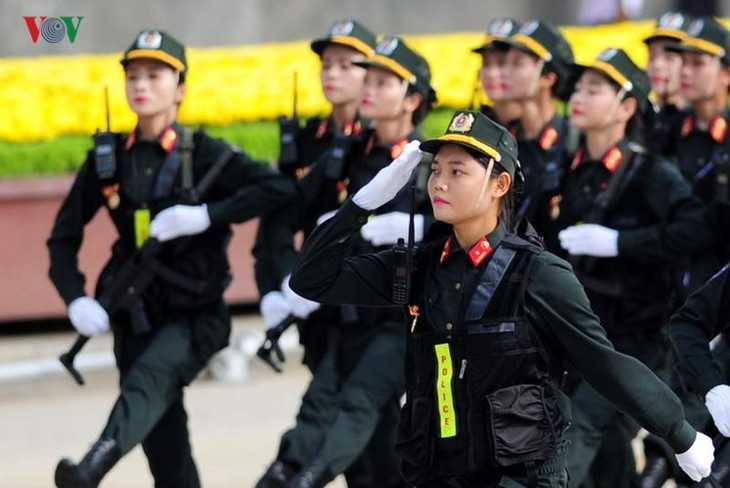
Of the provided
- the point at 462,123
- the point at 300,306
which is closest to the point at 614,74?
the point at 300,306

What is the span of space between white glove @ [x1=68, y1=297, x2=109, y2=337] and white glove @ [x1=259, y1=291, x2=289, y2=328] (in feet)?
2.41

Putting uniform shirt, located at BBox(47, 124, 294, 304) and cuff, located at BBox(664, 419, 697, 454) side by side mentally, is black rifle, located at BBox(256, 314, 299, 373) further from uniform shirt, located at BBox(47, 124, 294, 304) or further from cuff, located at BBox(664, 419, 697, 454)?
cuff, located at BBox(664, 419, 697, 454)

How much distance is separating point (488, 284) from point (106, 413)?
5.98m

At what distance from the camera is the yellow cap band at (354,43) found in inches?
358

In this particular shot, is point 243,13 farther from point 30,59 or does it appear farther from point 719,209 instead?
point 719,209

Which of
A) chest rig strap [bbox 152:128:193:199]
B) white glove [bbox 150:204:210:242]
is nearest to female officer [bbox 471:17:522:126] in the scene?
chest rig strap [bbox 152:128:193:199]

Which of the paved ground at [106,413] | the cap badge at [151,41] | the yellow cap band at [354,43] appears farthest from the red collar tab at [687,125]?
the cap badge at [151,41]

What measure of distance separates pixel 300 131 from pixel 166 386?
1637 mm

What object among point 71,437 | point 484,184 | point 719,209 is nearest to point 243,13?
point 71,437

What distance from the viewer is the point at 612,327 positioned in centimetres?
820

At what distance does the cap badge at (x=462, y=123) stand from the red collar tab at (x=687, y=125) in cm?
381

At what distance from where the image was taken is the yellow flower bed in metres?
13.0

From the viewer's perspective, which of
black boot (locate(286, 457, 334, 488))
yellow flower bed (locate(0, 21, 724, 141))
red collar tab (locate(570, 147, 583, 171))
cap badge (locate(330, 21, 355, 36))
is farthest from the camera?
yellow flower bed (locate(0, 21, 724, 141))

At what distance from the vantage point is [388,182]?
6129 millimetres
